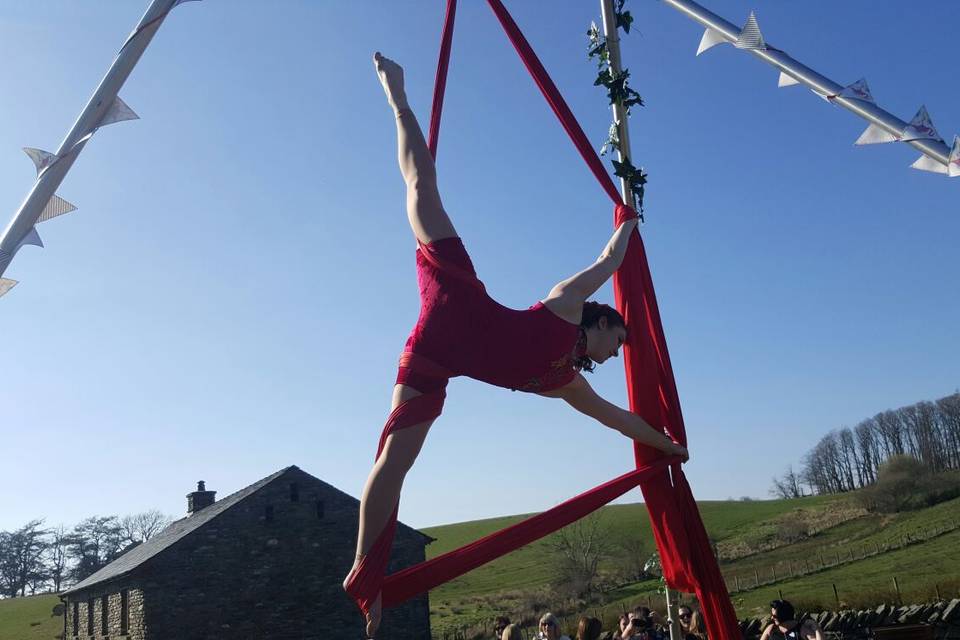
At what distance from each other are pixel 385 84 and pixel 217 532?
20.1 m

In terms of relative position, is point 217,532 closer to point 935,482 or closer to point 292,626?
point 292,626

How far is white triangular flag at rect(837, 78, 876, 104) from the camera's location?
3705mm

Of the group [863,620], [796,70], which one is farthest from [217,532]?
[796,70]

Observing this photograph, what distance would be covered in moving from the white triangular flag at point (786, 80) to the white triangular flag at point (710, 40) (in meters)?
0.37

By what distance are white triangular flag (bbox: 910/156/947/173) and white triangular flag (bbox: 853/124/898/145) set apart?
0.14 m

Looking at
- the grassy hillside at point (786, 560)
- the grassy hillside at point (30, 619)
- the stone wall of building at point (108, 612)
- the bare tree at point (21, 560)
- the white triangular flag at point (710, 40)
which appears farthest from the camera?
the bare tree at point (21, 560)

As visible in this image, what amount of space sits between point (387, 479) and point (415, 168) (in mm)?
1368

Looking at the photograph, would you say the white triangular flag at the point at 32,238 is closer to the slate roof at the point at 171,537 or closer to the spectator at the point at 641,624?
the spectator at the point at 641,624

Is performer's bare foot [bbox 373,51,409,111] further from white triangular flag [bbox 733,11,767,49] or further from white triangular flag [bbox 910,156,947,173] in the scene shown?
white triangular flag [bbox 910,156,947,173]

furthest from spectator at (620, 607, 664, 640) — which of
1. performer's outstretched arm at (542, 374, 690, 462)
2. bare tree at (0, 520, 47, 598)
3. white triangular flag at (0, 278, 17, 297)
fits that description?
bare tree at (0, 520, 47, 598)

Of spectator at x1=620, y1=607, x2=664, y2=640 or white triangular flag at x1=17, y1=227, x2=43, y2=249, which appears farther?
spectator at x1=620, y1=607, x2=664, y2=640

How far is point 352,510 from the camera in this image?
23656mm

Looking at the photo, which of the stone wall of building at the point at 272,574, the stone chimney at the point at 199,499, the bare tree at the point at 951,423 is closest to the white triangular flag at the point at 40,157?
the stone wall of building at the point at 272,574

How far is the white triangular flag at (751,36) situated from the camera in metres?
4.02
